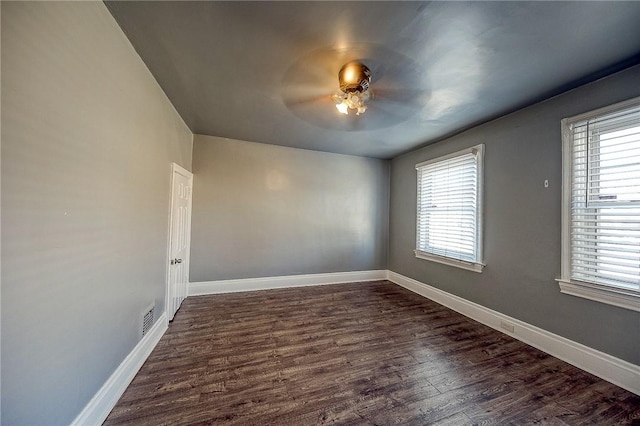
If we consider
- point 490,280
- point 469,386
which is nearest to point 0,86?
→ point 469,386

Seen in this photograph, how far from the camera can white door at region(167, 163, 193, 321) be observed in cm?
273

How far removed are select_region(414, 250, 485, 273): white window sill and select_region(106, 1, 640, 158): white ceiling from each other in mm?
1868

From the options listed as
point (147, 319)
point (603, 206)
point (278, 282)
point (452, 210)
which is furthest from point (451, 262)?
point (147, 319)

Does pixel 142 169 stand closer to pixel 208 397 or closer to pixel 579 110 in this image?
pixel 208 397

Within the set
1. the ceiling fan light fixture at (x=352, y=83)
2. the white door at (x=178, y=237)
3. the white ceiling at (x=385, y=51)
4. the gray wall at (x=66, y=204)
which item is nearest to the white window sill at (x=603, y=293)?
the white ceiling at (x=385, y=51)

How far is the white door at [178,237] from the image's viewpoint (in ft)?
8.97

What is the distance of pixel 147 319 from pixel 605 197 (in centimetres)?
420

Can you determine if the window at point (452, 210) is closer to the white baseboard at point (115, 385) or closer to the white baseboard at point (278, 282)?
the white baseboard at point (278, 282)

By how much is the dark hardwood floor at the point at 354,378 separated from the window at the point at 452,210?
0.95 metres

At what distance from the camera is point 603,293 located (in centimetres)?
197

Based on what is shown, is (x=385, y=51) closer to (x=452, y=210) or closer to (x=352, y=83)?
(x=352, y=83)

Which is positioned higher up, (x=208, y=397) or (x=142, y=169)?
(x=142, y=169)

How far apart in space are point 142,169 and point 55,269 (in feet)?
3.59

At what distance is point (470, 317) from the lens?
3.09 metres
